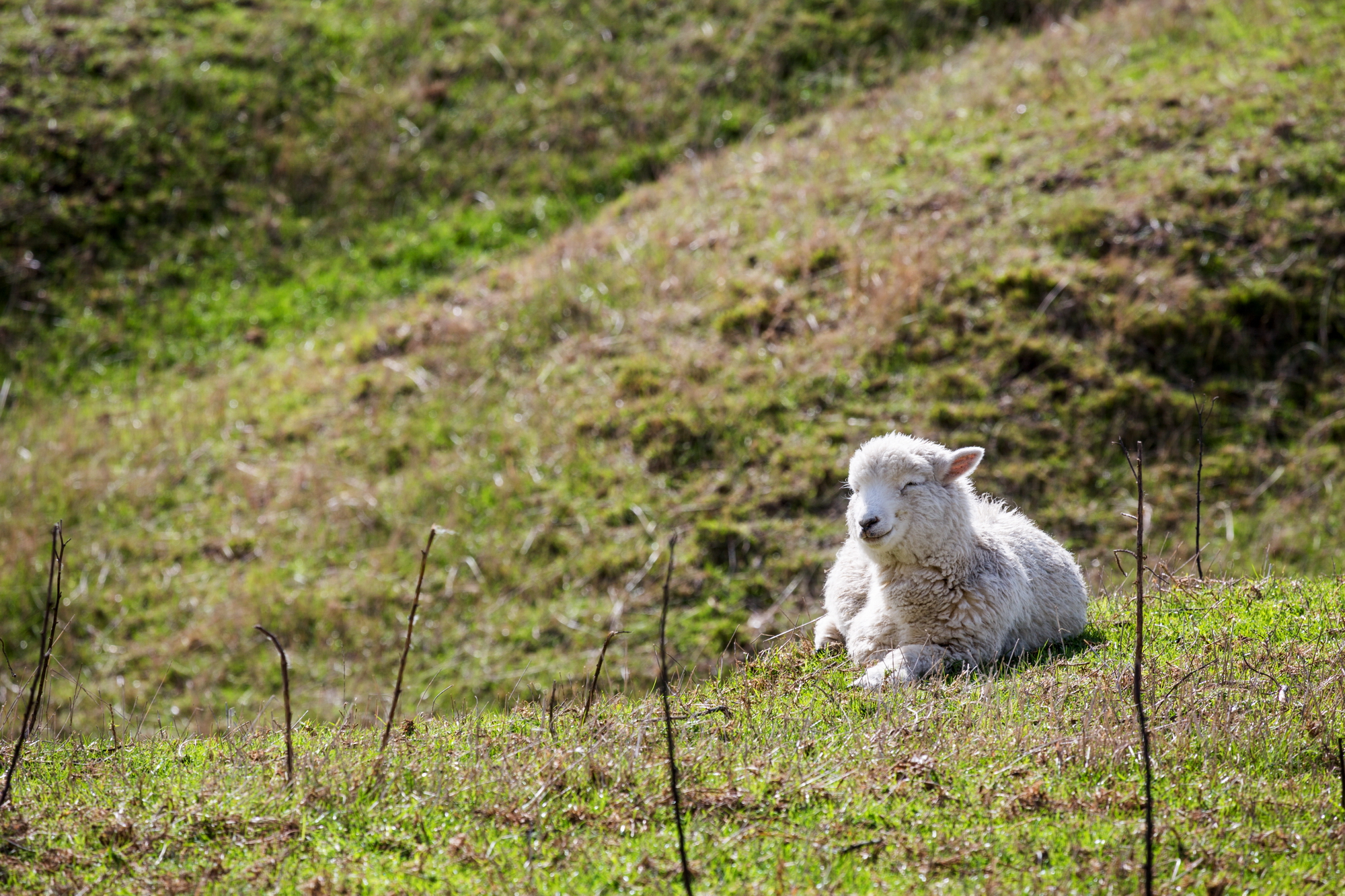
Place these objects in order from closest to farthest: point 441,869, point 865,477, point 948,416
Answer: point 441,869, point 865,477, point 948,416

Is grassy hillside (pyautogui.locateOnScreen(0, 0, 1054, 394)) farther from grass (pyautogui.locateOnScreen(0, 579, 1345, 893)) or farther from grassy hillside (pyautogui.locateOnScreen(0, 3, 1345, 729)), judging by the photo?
grass (pyautogui.locateOnScreen(0, 579, 1345, 893))

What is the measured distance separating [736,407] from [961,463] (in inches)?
276

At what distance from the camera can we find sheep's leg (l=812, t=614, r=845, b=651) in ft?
21.9

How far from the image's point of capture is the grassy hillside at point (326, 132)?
696 inches

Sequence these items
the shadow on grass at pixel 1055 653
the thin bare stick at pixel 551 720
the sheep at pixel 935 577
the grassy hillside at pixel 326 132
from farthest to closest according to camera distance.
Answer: the grassy hillside at pixel 326 132 → the sheep at pixel 935 577 → the shadow on grass at pixel 1055 653 → the thin bare stick at pixel 551 720

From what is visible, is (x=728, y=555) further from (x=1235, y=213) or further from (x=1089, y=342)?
(x=1235, y=213)

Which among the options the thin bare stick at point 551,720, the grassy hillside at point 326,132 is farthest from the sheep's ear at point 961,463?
the grassy hillside at point 326,132

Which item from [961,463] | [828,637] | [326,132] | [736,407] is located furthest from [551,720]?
[326,132]

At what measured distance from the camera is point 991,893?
3.82 m

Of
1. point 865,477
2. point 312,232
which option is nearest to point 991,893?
point 865,477

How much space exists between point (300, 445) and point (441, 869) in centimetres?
1114

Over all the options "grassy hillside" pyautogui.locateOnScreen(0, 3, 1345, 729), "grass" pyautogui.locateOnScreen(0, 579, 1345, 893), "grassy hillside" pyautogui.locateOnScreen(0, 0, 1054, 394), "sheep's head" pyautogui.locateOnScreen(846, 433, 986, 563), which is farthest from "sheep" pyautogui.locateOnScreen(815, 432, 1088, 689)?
"grassy hillside" pyautogui.locateOnScreen(0, 0, 1054, 394)

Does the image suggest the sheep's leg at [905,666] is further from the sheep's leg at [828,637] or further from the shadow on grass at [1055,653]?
the sheep's leg at [828,637]

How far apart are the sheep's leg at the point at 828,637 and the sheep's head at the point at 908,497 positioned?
0.71 meters
